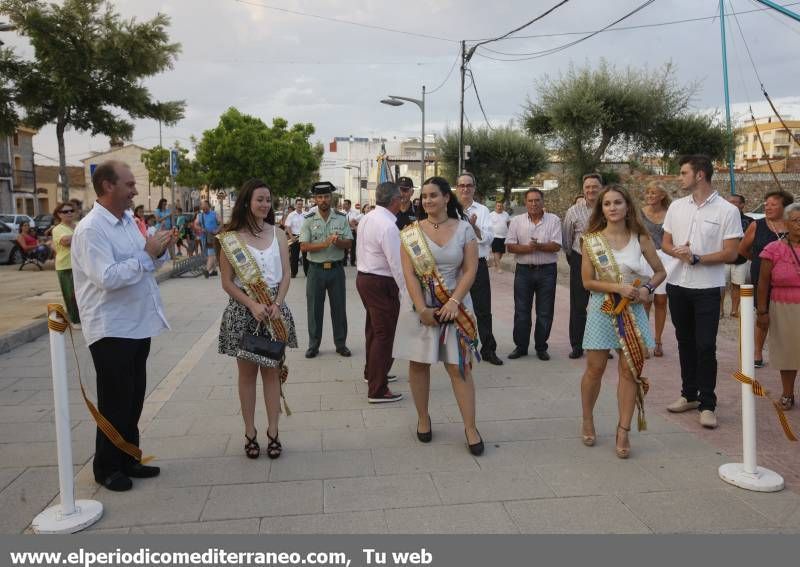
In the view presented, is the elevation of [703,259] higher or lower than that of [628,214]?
lower

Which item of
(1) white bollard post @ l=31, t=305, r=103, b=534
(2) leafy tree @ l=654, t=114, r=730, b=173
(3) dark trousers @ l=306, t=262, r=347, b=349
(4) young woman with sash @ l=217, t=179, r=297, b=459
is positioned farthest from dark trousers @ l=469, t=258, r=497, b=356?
(2) leafy tree @ l=654, t=114, r=730, b=173

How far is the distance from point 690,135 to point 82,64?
69.6 feet

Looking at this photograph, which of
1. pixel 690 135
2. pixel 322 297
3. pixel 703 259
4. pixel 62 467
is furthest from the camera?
pixel 690 135

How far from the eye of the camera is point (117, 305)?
3633 mm

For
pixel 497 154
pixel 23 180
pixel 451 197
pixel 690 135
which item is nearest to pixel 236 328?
pixel 451 197

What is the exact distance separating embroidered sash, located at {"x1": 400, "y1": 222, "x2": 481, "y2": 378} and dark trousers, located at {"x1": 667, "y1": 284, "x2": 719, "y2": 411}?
1.81m

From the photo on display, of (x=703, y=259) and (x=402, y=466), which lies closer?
(x=402, y=466)

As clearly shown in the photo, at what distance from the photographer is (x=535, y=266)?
276 inches

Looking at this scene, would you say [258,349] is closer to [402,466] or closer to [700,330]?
[402,466]

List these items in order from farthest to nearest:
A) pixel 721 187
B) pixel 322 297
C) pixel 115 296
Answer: pixel 721 187, pixel 322 297, pixel 115 296

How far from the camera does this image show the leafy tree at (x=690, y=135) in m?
25.3

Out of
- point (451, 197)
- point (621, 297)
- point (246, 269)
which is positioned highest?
point (451, 197)

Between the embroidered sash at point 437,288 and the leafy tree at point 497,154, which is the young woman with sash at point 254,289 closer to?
the embroidered sash at point 437,288

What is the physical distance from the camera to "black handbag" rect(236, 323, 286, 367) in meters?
3.97
